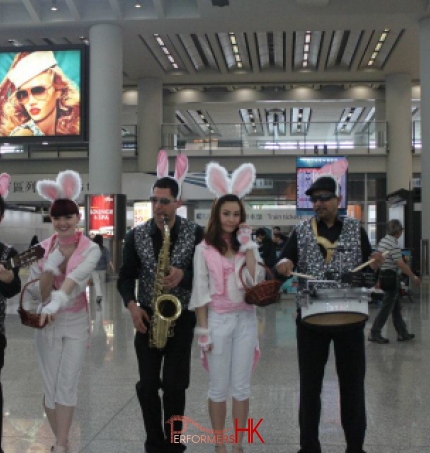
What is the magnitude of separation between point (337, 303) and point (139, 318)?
125 cm

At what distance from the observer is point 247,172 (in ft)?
14.7

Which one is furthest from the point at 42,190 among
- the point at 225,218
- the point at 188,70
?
the point at 188,70

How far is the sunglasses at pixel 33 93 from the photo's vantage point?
22469 mm

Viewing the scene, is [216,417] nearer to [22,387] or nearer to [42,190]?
[42,190]

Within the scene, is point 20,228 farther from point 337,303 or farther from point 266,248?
point 337,303

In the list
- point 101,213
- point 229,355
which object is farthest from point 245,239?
point 101,213

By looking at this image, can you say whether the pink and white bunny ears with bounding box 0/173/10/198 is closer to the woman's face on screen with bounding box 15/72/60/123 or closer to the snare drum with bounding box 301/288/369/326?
the snare drum with bounding box 301/288/369/326

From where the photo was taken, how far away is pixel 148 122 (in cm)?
2981

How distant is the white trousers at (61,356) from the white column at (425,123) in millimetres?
18692

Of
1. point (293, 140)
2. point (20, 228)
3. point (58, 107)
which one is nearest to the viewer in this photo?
point (58, 107)

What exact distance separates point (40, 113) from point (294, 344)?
16043 mm

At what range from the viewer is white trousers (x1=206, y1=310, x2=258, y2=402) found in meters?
4.09

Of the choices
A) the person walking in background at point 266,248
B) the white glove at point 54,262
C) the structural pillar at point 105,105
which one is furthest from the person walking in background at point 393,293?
the structural pillar at point 105,105

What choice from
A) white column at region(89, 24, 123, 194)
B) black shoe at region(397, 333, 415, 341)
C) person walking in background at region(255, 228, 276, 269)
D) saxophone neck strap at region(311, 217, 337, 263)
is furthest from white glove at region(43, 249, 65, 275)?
white column at region(89, 24, 123, 194)
